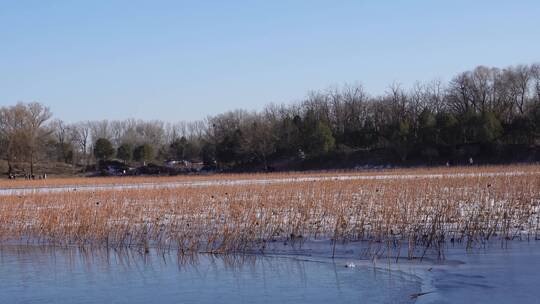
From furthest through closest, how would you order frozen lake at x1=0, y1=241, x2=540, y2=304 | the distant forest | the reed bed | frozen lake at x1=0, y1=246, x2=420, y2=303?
the distant forest → the reed bed → frozen lake at x1=0, y1=246, x2=420, y2=303 → frozen lake at x1=0, y1=241, x2=540, y2=304

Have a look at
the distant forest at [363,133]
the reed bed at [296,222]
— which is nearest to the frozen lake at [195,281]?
the reed bed at [296,222]

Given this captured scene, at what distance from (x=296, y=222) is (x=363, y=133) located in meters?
56.2

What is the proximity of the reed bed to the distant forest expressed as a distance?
36872 mm

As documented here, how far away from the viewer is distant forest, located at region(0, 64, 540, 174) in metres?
56.3

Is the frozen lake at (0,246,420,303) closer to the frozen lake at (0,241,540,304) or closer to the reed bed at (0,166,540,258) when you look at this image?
A: the frozen lake at (0,241,540,304)

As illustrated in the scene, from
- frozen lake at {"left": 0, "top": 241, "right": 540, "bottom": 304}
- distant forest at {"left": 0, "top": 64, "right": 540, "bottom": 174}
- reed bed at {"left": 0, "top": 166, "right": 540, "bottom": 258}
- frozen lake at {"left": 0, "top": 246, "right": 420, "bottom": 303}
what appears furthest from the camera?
distant forest at {"left": 0, "top": 64, "right": 540, "bottom": 174}

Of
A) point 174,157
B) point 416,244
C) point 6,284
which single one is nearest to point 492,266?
point 416,244

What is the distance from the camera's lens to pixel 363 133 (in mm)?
70125

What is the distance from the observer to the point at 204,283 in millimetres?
9898

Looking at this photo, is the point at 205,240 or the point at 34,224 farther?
the point at 34,224

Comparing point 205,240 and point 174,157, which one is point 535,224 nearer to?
point 205,240

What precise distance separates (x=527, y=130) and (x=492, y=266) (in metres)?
49.0

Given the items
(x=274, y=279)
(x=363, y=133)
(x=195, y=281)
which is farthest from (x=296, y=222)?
(x=363, y=133)

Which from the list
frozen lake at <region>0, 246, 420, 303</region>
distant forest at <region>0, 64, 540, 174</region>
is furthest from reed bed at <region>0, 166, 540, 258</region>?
distant forest at <region>0, 64, 540, 174</region>
